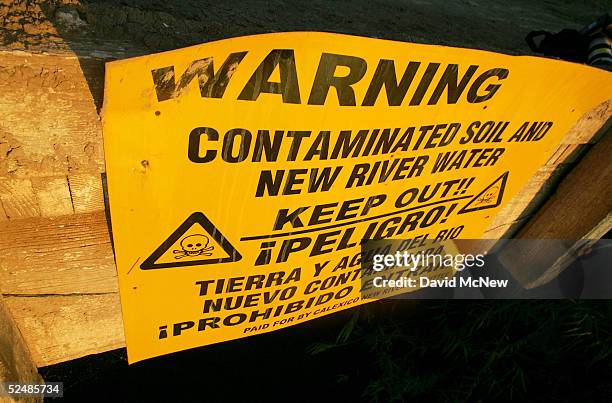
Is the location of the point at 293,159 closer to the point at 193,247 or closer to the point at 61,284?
the point at 193,247

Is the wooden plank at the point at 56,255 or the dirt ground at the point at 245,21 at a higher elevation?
the dirt ground at the point at 245,21

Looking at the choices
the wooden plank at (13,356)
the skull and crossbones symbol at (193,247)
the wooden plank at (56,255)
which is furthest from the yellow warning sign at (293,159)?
the wooden plank at (13,356)

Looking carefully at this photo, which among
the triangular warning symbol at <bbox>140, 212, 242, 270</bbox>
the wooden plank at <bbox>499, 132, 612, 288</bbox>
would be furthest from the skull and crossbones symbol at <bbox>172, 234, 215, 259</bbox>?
the wooden plank at <bbox>499, 132, 612, 288</bbox>

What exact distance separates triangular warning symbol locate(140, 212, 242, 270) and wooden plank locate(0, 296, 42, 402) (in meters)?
0.34

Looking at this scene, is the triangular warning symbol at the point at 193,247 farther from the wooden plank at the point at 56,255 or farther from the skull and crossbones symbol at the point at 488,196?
the skull and crossbones symbol at the point at 488,196

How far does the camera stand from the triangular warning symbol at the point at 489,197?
54.6 inches

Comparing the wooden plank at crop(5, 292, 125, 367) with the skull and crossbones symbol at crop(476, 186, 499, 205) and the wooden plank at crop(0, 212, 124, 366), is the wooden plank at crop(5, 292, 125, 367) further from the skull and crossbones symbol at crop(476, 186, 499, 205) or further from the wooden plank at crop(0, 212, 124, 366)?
the skull and crossbones symbol at crop(476, 186, 499, 205)

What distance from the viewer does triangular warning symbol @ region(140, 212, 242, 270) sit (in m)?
0.93

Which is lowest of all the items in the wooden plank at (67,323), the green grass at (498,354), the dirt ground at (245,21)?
the green grass at (498,354)

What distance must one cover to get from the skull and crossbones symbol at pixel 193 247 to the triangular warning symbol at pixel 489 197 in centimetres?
84

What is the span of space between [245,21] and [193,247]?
525mm

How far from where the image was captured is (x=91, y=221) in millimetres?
952

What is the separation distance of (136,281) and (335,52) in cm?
64

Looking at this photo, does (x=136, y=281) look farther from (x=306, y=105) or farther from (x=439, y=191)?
(x=439, y=191)
